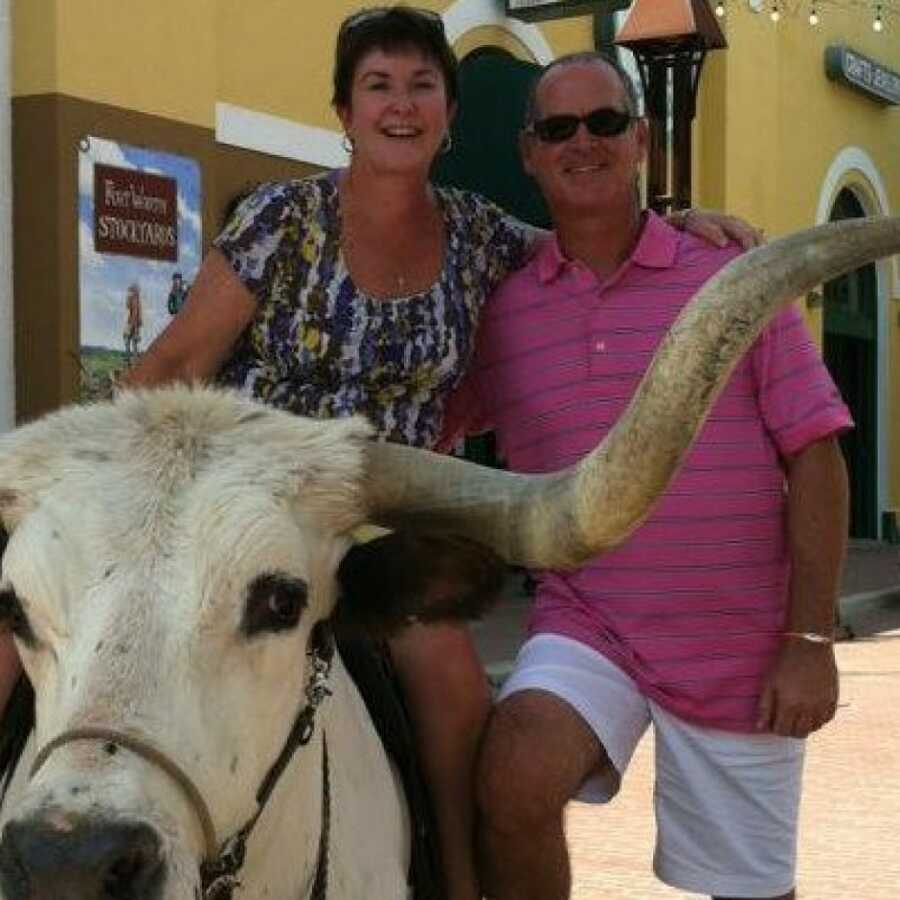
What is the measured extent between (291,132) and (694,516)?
9.54 m

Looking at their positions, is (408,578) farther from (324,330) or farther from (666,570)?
(666,570)

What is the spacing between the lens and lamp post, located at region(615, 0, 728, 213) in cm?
1282

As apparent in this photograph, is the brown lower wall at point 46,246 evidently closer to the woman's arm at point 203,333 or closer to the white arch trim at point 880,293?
the woman's arm at point 203,333

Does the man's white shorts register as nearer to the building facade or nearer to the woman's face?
the woman's face

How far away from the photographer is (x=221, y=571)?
2936 mm

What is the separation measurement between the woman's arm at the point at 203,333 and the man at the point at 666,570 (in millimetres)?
626

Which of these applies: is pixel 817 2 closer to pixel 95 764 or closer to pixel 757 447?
pixel 757 447

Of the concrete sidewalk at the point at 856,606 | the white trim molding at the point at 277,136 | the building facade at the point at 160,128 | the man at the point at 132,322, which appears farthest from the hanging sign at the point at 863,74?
the man at the point at 132,322

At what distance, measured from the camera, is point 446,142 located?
4.29 metres

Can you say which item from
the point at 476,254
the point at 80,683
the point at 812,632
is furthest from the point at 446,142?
the point at 80,683

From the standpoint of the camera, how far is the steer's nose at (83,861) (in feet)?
8.30

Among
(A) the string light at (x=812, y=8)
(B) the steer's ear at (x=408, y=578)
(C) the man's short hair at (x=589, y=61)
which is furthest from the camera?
(A) the string light at (x=812, y=8)

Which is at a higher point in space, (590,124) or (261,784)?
(590,124)

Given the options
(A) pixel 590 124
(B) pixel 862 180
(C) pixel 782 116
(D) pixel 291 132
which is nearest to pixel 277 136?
(D) pixel 291 132
